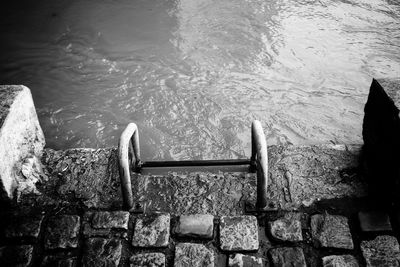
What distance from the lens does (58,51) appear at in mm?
5723

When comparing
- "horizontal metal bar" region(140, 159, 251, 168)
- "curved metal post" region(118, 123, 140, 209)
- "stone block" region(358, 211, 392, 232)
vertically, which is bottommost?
"horizontal metal bar" region(140, 159, 251, 168)

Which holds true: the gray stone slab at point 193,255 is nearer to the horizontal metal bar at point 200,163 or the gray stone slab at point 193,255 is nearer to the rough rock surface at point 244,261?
the rough rock surface at point 244,261

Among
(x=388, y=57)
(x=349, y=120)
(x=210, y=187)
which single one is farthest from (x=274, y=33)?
(x=210, y=187)

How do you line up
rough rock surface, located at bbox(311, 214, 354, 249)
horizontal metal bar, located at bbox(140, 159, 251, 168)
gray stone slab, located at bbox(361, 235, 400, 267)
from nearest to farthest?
1. gray stone slab, located at bbox(361, 235, 400, 267)
2. rough rock surface, located at bbox(311, 214, 354, 249)
3. horizontal metal bar, located at bbox(140, 159, 251, 168)

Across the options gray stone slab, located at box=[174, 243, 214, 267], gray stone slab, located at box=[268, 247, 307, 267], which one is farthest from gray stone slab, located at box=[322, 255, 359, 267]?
gray stone slab, located at box=[174, 243, 214, 267]

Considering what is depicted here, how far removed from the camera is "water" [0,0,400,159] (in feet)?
14.0

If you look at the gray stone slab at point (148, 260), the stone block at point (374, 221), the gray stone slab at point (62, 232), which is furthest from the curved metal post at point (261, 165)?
the gray stone slab at point (62, 232)

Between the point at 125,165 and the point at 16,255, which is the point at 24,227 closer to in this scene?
the point at 16,255

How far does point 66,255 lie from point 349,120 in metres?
3.97

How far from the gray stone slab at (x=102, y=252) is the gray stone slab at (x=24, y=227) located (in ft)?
1.40

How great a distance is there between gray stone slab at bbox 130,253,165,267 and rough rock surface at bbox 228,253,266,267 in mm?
497

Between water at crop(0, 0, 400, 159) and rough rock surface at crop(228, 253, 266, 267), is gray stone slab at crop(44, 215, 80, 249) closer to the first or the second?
rough rock surface at crop(228, 253, 266, 267)

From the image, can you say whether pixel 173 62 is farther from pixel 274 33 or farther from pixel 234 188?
pixel 234 188

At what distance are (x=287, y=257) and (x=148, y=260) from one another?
3.28 ft
